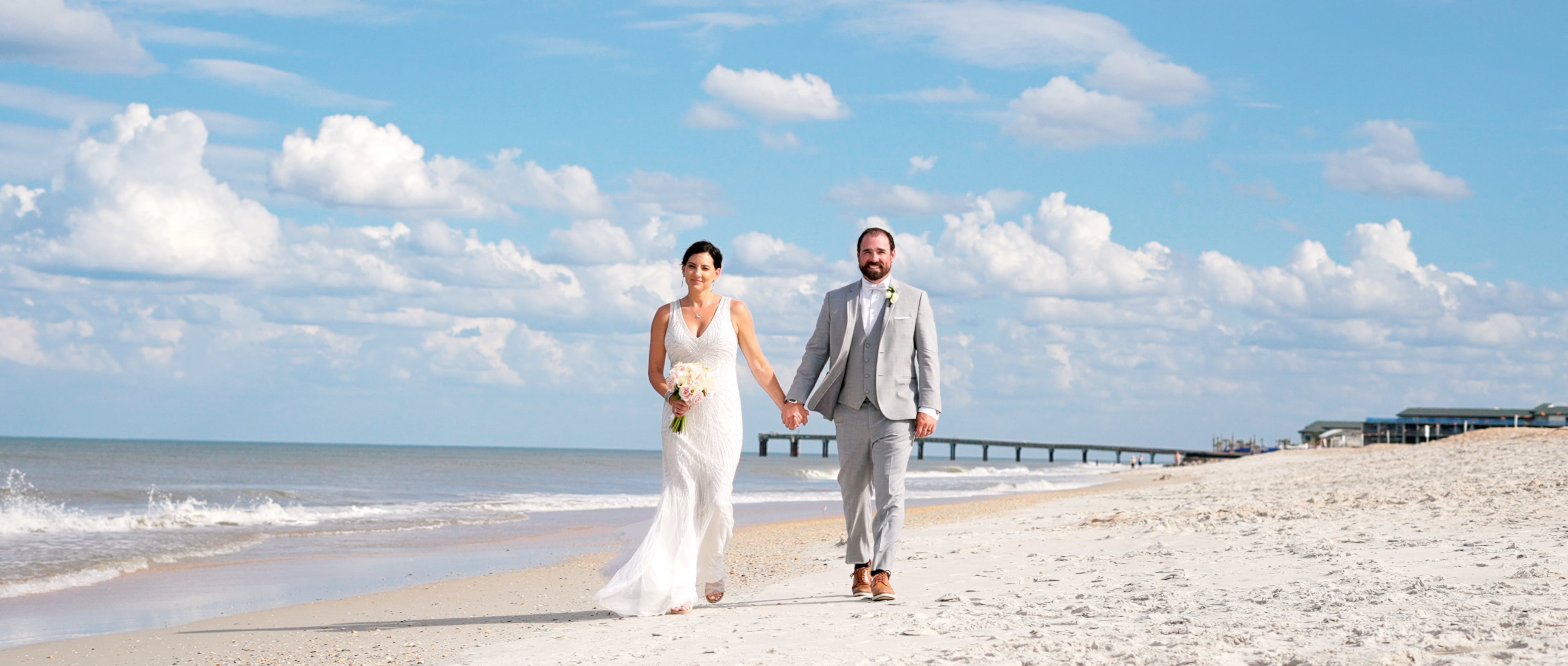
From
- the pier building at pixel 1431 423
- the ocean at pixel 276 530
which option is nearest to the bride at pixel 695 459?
the ocean at pixel 276 530

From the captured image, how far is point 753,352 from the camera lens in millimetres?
6246

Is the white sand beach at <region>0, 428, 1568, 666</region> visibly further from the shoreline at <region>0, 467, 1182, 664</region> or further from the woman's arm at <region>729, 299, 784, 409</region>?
the woman's arm at <region>729, 299, 784, 409</region>

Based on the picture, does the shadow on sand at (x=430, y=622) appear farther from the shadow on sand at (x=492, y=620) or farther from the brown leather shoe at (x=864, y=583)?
the brown leather shoe at (x=864, y=583)

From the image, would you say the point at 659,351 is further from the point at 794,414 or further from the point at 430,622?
the point at 430,622

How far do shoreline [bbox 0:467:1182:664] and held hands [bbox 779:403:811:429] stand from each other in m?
1.39

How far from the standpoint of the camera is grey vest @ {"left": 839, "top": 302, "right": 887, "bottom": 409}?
5.86m

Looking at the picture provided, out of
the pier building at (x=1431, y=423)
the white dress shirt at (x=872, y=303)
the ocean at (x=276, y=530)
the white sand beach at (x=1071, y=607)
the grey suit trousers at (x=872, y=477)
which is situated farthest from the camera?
the pier building at (x=1431, y=423)

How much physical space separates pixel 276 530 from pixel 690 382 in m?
11.7

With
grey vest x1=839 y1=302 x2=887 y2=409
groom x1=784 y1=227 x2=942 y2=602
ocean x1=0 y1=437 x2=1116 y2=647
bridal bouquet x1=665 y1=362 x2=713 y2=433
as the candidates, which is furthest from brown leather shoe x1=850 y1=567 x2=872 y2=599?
ocean x1=0 y1=437 x2=1116 y2=647

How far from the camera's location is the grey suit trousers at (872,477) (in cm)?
581

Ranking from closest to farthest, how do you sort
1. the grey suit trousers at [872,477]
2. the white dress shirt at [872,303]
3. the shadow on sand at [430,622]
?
the grey suit trousers at [872,477]
the white dress shirt at [872,303]
the shadow on sand at [430,622]

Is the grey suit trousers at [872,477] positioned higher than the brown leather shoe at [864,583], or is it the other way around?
the grey suit trousers at [872,477]

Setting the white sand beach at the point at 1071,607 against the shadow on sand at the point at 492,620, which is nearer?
the white sand beach at the point at 1071,607

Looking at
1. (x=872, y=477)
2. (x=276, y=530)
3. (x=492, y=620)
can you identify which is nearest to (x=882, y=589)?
(x=872, y=477)
